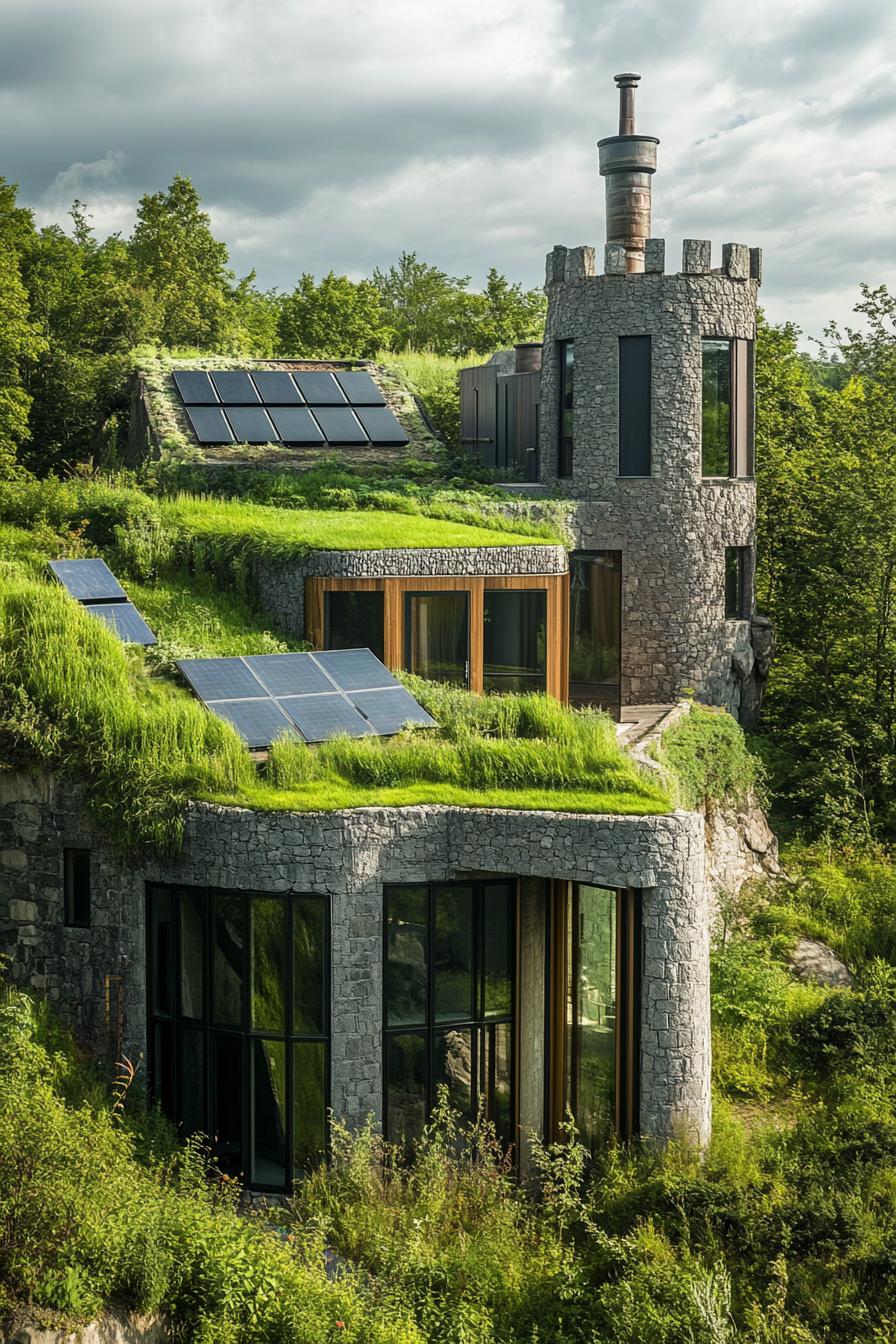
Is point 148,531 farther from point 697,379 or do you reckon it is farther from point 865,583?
point 865,583

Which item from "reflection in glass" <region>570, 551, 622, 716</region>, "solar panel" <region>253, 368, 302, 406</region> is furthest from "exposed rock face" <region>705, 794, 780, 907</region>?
"solar panel" <region>253, 368, 302, 406</region>

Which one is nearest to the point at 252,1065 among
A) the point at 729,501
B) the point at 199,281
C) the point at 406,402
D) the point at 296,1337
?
the point at 296,1337

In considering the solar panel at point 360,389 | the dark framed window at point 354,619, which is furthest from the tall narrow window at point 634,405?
the dark framed window at point 354,619

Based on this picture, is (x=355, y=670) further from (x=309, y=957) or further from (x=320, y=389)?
(x=320, y=389)

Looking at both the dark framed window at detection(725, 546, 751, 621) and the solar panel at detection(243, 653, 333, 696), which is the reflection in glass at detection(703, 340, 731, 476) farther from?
the solar panel at detection(243, 653, 333, 696)

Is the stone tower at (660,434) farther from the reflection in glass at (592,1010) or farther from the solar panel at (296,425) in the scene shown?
the reflection in glass at (592,1010)

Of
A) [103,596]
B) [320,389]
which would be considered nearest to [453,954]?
[103,596]
